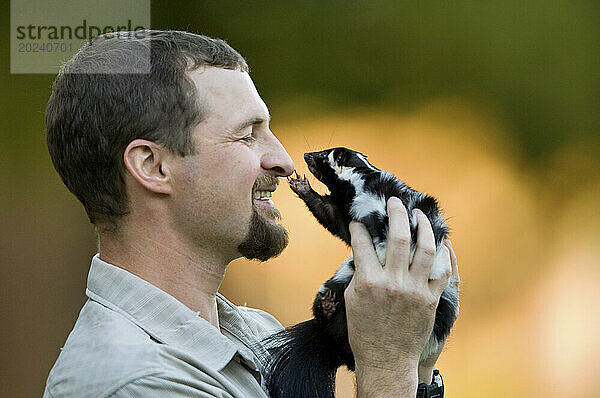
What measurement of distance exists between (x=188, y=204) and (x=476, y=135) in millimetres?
2036

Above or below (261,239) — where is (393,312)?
below

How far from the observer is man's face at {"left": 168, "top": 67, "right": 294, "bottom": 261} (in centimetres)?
130

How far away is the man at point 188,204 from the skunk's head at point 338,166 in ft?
0.89

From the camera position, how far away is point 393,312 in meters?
1.26

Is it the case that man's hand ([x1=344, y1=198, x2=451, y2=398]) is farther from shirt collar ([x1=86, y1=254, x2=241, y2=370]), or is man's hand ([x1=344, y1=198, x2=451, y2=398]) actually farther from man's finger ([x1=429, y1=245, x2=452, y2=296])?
shirt collar ([x1=86, y1=254, x2=241, y2=370])

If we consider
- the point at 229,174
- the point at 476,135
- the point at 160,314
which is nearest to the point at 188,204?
the point at 229,174

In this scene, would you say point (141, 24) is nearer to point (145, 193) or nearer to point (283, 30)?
point (283, 30)

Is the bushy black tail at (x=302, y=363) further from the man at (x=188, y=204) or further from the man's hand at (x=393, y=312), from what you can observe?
the man's hand at (x=393, y=312)

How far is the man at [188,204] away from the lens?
1243mm

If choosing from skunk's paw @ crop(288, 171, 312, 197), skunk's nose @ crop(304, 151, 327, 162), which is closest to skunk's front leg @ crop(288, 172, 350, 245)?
skunk's paw @ crop(288, 171, 312, 197)

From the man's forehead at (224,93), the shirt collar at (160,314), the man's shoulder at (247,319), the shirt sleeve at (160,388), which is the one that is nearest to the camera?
the shirt sleeve at (160,388)

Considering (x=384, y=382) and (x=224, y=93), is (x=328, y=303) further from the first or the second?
(x=224, y=93)

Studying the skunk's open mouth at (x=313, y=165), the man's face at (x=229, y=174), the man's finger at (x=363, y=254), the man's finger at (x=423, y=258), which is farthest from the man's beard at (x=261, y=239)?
the skunk's open mouth at (x=313, y=165)

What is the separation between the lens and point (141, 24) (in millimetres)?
2809
